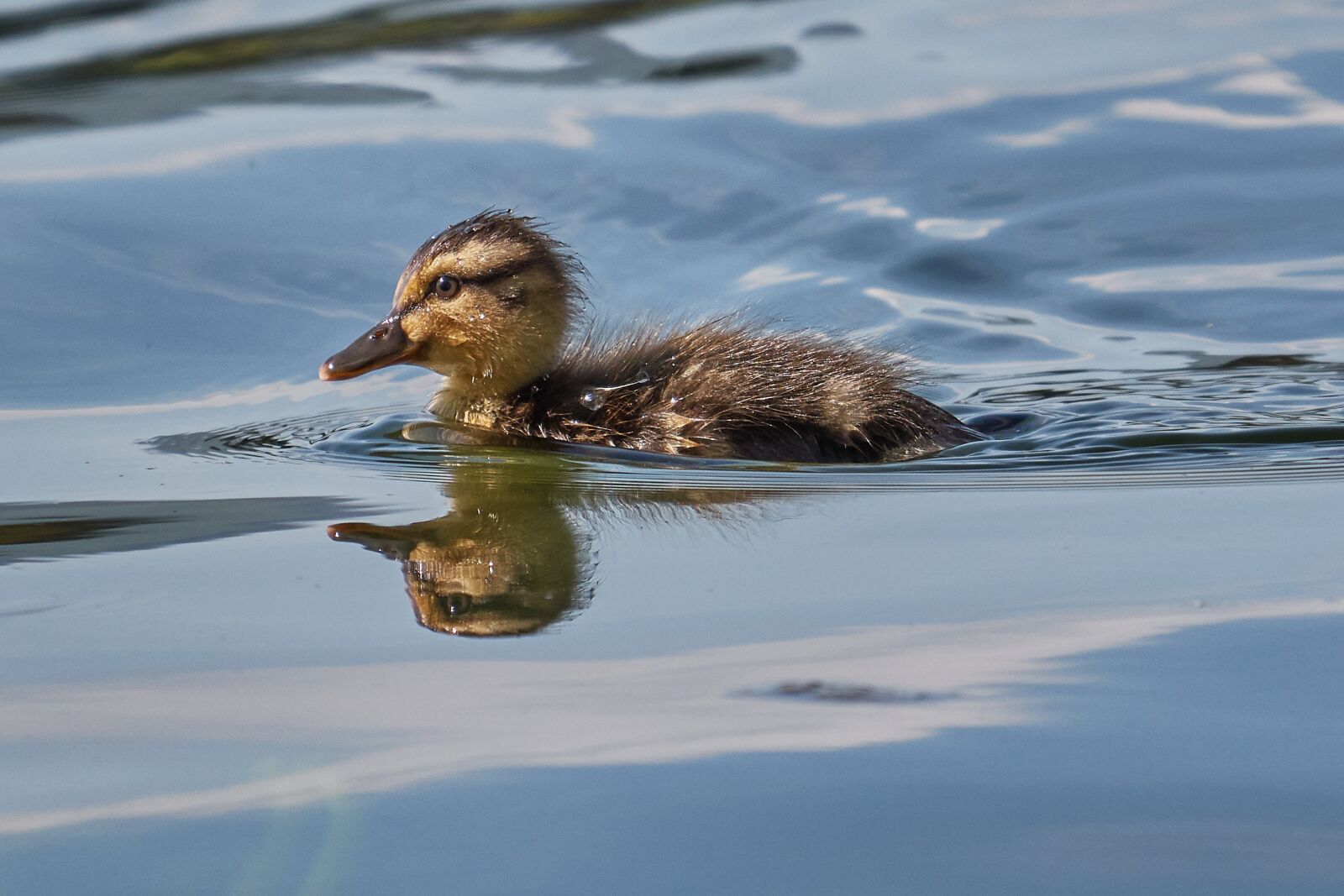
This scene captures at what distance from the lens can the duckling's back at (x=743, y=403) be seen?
15.6ft

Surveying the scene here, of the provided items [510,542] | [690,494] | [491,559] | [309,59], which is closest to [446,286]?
[690,494]

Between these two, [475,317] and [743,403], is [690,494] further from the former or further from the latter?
[475,317]

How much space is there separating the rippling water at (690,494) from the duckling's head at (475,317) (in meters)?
0.21

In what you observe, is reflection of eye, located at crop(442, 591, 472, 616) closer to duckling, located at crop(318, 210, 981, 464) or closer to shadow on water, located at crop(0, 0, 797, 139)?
duckling, located at crop(318, 210, 981, 464)

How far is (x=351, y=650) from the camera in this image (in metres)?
2.89

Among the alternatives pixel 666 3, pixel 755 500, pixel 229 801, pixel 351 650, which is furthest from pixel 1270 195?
pixel 229 801

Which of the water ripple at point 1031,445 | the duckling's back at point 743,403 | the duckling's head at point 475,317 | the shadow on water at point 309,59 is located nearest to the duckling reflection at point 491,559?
the water ripple at point 1031,445

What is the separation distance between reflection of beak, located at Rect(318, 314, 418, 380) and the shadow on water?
3.80 meters

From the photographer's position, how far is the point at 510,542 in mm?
3604

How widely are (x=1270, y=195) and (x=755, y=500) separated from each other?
5006 mm

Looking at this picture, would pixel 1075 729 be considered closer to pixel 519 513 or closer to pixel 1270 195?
pixel 519 513

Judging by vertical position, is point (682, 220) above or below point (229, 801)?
above

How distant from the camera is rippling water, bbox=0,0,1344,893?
226 cm

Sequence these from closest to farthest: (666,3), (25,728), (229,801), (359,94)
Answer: (229,801), (25,728), (359,94), (666,3)
